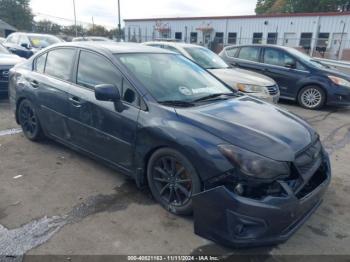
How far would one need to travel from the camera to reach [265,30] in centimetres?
3269

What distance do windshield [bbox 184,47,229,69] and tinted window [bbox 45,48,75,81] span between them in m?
3.94

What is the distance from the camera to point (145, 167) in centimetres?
329

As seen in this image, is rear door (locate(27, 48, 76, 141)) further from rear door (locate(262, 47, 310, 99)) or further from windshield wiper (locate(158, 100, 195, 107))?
rear door (locate(262, 47, 310, 99))

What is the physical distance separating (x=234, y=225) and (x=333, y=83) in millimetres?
6853

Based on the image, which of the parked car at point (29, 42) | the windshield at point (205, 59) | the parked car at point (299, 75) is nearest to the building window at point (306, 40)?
the parked car at point (299, 75)

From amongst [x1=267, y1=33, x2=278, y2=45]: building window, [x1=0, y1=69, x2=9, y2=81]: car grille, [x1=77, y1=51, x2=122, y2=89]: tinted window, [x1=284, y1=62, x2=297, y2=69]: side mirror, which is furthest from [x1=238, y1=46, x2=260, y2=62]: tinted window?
[x1=267, y1=33, x2=278, y2=45]: building window

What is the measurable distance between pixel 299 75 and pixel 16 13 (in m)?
65.1

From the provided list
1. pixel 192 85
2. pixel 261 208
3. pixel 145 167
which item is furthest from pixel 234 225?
pixel 192 85

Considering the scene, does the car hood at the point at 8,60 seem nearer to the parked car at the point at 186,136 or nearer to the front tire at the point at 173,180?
the parked car at the point at 186,136

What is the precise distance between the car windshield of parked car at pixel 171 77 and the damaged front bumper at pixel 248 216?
48.5 inches

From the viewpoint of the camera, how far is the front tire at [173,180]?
287 centimetres

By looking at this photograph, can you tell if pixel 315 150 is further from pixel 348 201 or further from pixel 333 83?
pixel 333 83

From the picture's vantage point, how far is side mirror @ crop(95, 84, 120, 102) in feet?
10.6

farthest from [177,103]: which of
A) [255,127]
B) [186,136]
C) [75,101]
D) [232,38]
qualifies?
[232,38]
